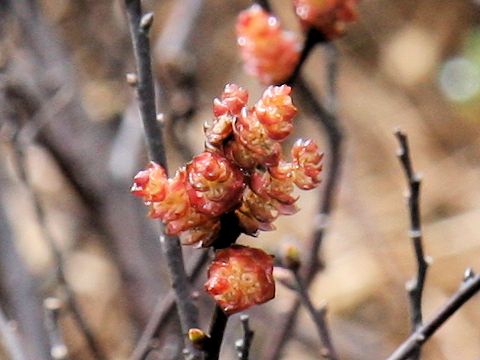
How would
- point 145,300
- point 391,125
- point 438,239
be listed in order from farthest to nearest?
1. point 391,125
2. point 438,239
3. point 145,300

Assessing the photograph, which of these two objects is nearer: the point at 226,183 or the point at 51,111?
the point at 226,183

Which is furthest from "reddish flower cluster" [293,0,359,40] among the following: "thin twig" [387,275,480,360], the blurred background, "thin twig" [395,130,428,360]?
the blurred background

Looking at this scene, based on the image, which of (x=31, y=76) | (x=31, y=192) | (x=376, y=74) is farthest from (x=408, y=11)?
(x=31, y=192)

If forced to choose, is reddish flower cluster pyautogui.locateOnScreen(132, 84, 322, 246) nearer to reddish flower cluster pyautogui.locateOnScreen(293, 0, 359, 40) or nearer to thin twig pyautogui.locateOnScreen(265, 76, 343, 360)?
reddish flower cluster pyautogui.locateOnScreen(293, 0, 359, 40)

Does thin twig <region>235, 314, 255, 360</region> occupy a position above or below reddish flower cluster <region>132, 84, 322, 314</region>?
below

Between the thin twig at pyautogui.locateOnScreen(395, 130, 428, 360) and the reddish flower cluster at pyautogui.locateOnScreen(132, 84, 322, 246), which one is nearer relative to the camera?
the reddish flower cluster at pyautogui.locateOnScreen(132, 84, 322, 246)

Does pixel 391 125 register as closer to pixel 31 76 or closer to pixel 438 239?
pixel 438 239
